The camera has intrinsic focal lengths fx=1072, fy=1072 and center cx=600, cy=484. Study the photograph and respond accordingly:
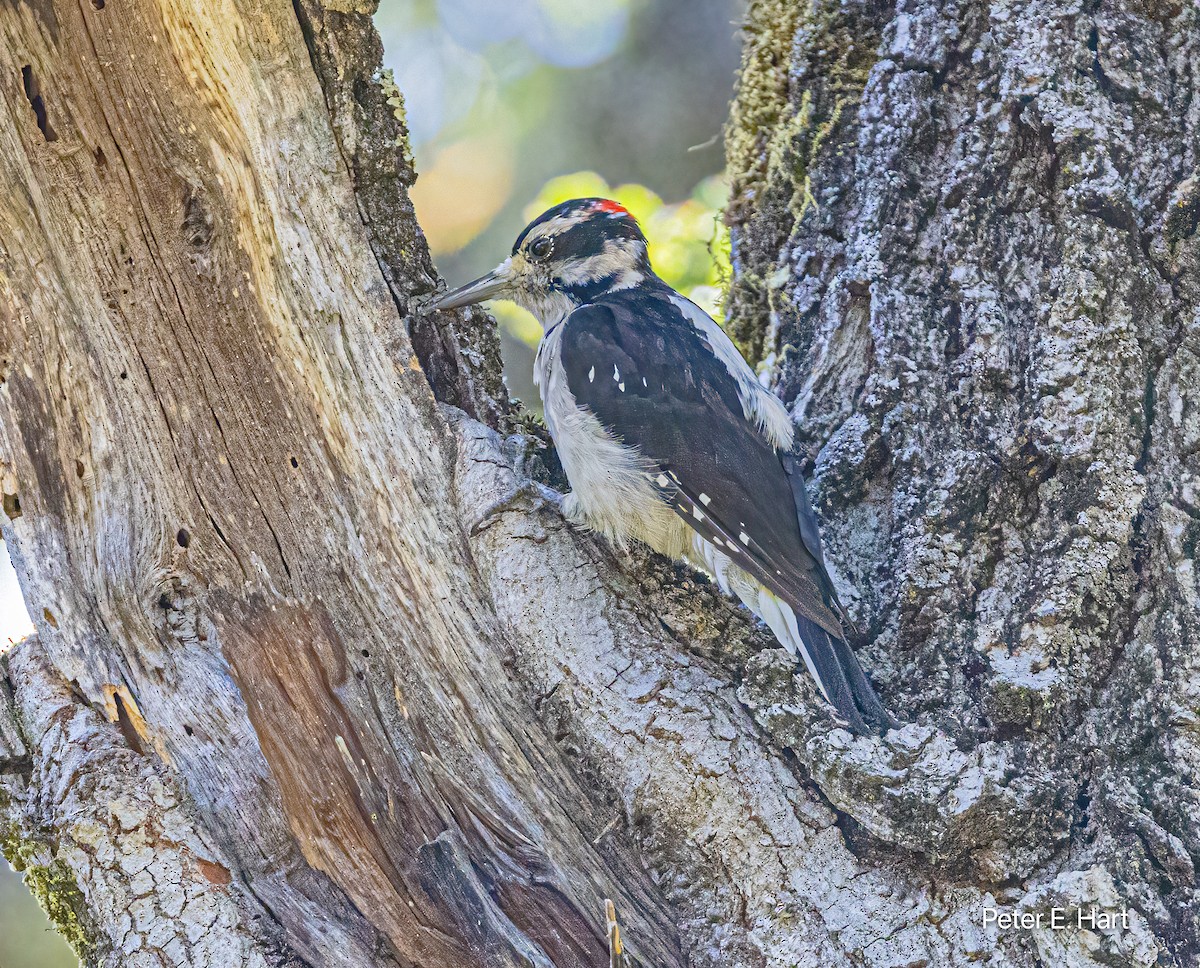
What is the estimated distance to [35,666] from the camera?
2117 millimetres

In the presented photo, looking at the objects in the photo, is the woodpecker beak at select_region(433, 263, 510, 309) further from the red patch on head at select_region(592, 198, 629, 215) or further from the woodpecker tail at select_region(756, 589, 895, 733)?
the woodpecker tail at select_region(756, 589, 895, 733)

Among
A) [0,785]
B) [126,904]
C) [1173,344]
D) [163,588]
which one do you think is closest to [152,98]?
[163,588]

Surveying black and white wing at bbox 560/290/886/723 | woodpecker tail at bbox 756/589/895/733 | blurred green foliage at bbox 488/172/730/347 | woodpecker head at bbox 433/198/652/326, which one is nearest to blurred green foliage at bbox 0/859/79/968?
blurred green foliage at bbox 488/172/730/347

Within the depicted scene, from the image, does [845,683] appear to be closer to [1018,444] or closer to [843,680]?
[843,680]

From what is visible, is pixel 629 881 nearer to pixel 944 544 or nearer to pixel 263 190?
pixel 944 544

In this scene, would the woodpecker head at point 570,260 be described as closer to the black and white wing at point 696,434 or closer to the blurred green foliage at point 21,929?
the black and white wing at point 696,434

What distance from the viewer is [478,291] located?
2.56 meters

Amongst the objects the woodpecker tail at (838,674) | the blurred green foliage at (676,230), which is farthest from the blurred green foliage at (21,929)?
the woodpecker tail at (838,674)

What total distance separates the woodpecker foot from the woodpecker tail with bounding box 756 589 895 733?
58cm

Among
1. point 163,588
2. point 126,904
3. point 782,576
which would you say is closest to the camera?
point 126,904

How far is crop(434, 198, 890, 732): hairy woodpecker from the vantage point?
2395 mm

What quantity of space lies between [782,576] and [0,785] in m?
1.62

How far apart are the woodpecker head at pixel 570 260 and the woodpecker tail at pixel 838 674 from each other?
4.58 ft

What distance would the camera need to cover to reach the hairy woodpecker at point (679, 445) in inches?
94.3
